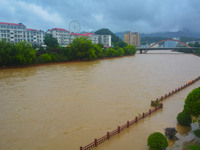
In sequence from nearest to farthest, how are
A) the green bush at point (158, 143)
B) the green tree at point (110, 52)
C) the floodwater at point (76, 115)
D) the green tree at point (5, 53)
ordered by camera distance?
the green bush at point (158, 143) < the floodwater at point (76, 115) < the green tree at point (5, 53) < the green tree at point (110, 52)

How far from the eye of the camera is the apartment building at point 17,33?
56.8 metres

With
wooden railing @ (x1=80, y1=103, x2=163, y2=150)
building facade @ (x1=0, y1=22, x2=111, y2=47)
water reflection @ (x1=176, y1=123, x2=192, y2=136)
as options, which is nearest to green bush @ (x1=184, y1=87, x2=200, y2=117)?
water reflection @ (x1=176, y1=123, x2=192, y2=136)

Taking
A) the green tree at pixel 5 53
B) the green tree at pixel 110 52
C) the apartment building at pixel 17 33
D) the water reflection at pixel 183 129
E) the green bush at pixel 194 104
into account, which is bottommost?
the water reflection at pixel 183 129

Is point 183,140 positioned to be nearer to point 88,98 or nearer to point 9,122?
point 88,98

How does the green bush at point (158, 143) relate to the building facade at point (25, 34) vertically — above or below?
below

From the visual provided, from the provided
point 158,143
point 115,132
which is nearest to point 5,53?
point 115,132

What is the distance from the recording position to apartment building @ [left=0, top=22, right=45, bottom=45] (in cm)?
5684

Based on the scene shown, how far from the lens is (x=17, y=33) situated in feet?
197

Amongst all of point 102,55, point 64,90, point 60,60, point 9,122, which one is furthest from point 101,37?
point 9,122

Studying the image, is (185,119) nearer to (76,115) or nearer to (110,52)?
(76,115)

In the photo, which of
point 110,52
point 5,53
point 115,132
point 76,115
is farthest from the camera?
point 110,52

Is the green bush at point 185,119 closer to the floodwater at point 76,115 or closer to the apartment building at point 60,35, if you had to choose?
the floodwater at point 76,115

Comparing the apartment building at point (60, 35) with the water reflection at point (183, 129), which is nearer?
the water reflection at point (183, 129)

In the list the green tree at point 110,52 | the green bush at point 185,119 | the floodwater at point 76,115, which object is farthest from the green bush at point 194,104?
the green tree at point 110,52
